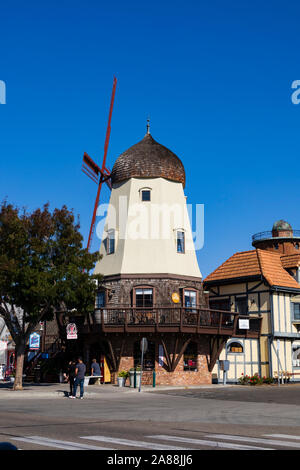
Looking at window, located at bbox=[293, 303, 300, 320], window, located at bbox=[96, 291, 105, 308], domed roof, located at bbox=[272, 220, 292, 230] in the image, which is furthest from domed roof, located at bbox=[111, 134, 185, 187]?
domed roof, located at bbox=[272, 220, 292, 230]

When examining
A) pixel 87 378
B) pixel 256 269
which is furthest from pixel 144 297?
pixel 256 269

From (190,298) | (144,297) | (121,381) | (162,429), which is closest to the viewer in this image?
(162,429)

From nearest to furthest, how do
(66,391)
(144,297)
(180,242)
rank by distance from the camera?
1. (66,391)
2. (144,297)
3. (180,242)

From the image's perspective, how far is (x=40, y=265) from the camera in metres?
25.2

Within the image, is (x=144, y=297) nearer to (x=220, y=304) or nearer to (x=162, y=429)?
(x=220, y=304)

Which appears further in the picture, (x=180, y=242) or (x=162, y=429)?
(x=180, y=242)

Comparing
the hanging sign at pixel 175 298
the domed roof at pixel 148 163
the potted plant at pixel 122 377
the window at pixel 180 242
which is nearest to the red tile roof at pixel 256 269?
the window at pixel 180 242

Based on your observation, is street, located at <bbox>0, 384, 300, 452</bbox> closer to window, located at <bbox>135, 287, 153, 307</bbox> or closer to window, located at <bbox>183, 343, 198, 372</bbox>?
window, located at <bbox>183, 343, 198, 372</bbox>

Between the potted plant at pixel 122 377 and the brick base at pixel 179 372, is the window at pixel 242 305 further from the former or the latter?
the potted plant at pixel 122 377

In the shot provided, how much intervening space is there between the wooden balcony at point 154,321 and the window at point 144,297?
1202 mm

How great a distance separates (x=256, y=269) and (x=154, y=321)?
35.7 feet

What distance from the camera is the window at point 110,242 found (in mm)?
34406

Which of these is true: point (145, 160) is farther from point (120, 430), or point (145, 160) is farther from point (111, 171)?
point (120, 430)
